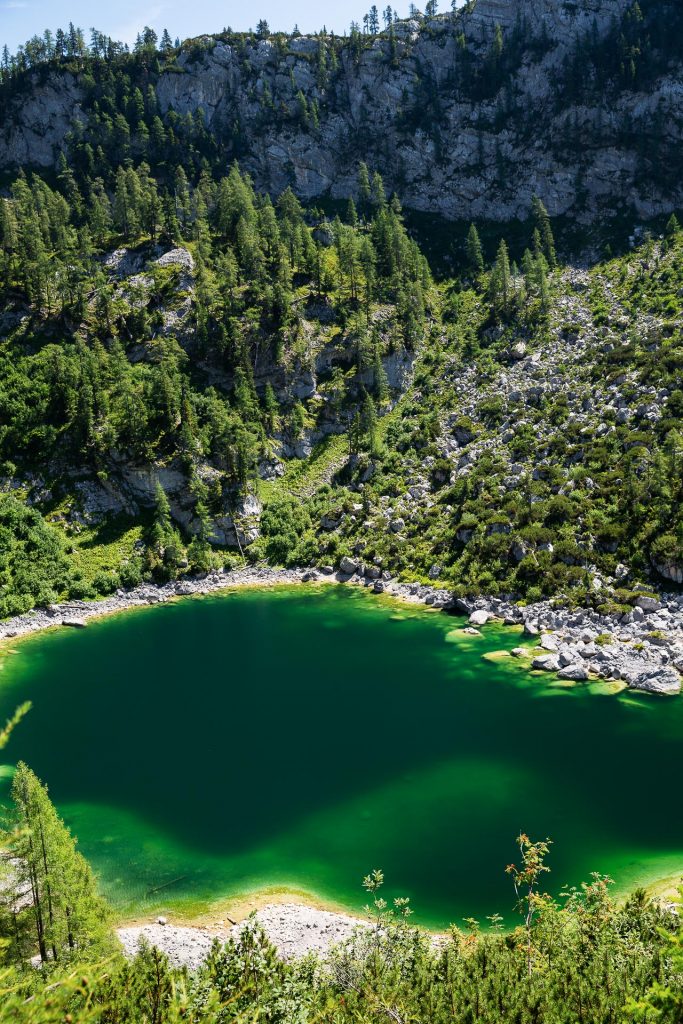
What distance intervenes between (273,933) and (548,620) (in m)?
40.8

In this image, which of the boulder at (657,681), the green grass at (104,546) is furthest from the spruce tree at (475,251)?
the boulder at (657,681)

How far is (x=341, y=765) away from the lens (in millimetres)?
40562

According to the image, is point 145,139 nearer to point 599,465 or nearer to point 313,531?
point 313,531

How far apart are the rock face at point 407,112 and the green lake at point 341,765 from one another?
12889 centimetres

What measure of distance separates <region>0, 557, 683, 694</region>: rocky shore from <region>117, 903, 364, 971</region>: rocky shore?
30045 mm

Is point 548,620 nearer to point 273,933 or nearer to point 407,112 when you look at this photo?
point 273,933

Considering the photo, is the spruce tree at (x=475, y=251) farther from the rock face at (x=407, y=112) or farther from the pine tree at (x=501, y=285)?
the rock face at (x=407, y=112)

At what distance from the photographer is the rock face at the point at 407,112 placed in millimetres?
148375

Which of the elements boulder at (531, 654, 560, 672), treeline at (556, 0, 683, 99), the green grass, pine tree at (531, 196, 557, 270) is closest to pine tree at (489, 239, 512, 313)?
pine tree at (531, 196, 557, 270)

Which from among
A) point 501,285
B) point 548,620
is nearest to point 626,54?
point 501,285

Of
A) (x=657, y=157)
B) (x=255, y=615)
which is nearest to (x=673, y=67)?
(x=657, y=157)

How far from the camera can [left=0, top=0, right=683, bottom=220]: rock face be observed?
487 feet

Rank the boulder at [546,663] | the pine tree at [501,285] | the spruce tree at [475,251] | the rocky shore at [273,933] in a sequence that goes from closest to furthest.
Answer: the rocky shore at [273,933] < the boulder at [546,663] < the pine tree at [501,285] < the spruce tree at [475,251]

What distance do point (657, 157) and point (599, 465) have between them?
99841mm
